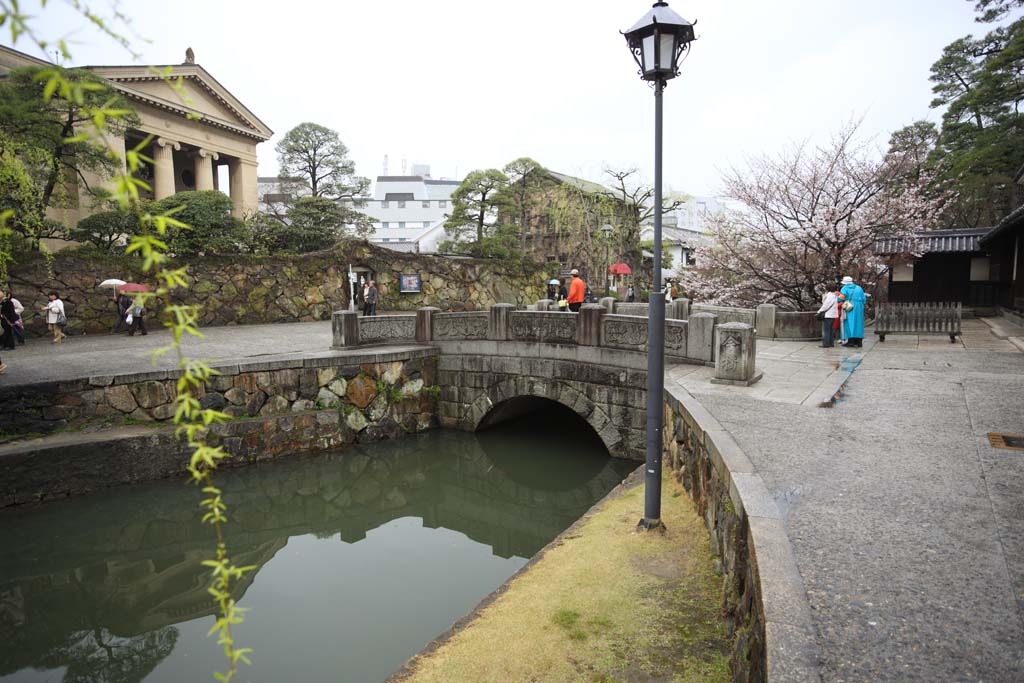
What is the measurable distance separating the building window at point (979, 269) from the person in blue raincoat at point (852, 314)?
35.8 feet

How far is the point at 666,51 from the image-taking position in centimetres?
598

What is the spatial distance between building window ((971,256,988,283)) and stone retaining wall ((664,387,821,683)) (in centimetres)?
2017

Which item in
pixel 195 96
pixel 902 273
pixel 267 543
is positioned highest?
pixel 195 96

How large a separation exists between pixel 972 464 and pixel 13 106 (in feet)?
66.4

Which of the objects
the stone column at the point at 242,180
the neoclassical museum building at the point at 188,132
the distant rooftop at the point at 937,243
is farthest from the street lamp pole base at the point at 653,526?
the stone column at the point at 242,180

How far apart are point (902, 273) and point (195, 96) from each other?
1396 inches

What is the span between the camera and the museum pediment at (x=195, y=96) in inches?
1163

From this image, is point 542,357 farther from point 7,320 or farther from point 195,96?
point 195,96

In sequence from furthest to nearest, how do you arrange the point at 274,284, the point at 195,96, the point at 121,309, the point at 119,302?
1. the point at 195,96
2. the point at 274,284
3. the point at 119,302
4. the point at 121,309

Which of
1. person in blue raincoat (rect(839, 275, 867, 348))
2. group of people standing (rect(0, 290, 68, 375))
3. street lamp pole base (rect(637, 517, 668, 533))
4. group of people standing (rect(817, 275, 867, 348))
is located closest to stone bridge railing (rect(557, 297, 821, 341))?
group of people standing (rect(817, 275, 867, 348))

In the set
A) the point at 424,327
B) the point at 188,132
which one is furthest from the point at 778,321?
the point at 188,132

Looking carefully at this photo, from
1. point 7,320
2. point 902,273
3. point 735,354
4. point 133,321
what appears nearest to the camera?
point 735,354

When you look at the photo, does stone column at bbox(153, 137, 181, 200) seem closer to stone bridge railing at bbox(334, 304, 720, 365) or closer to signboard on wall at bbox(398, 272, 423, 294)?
signboard on wall at bbox(398, 272, 423, 294)

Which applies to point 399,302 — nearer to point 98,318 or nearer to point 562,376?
point 98,318
